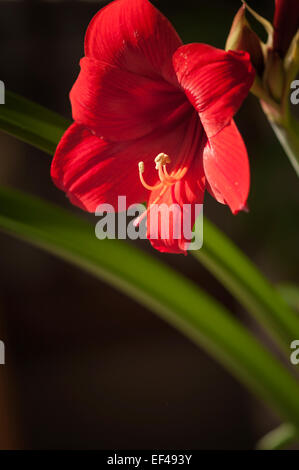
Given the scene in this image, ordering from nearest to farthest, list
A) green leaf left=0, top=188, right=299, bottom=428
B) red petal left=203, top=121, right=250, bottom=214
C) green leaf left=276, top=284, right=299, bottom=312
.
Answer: red petal left=203, top=121, right=250, bottom=214 → green leaf left=0, top=188, right=299, bottom=428 → green leaf left=276, top=284, right=299, bottom=312

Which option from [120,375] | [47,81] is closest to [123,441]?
[120,375]

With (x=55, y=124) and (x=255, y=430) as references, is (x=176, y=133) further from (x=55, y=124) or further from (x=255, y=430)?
(x=255, y=430)

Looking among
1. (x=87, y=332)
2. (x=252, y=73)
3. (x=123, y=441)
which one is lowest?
(x=123, y=441)

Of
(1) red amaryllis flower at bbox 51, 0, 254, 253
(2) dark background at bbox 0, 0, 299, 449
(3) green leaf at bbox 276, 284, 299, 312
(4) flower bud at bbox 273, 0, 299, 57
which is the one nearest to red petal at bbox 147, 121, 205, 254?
(1) red amaryllis flower at bbox 51, 0, 254, 253

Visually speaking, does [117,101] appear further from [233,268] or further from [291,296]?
[291,296]

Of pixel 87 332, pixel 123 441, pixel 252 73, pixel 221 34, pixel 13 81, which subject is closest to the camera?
pixel 252 73

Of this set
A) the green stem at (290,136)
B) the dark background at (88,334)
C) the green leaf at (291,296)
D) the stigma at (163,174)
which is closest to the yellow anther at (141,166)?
the stigma at (163,174)

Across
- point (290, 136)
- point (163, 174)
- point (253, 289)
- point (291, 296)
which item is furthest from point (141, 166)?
point (291, 296)

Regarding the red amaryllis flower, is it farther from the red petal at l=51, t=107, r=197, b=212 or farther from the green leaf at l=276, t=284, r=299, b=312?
the green leaf at l=276, t=284, r=299, b=312
